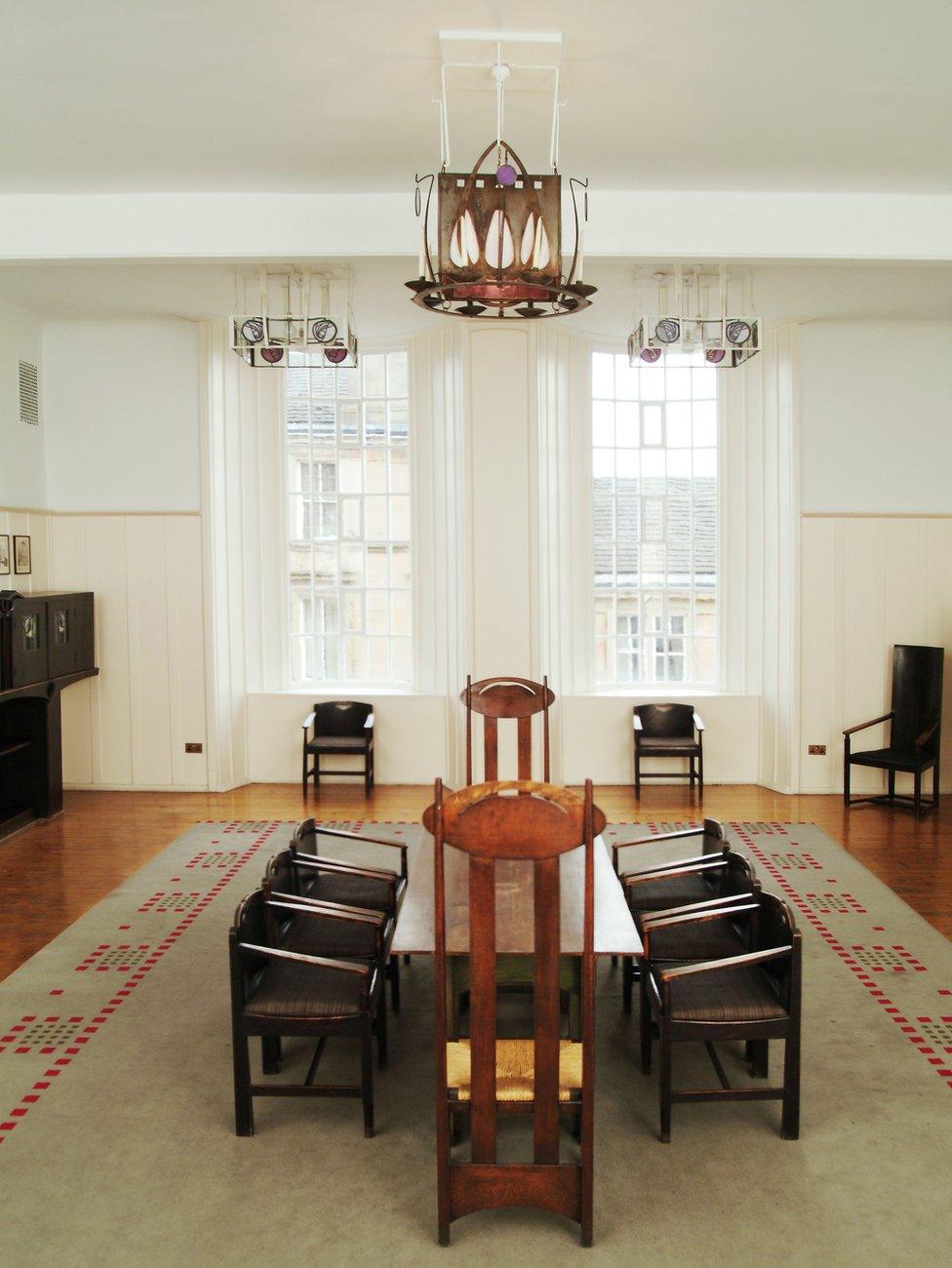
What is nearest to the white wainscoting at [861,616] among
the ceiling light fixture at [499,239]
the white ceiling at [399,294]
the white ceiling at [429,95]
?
the white ceiling at [399,294]

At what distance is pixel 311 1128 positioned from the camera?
3.74 metres

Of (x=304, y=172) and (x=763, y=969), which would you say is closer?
(x=763, y=969)

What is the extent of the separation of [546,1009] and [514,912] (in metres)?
0.80

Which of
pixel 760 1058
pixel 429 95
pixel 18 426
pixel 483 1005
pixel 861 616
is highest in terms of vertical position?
pixel 429 95

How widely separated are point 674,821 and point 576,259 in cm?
488

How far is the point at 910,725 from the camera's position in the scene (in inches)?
316

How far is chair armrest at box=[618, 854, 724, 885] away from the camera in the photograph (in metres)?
4.53

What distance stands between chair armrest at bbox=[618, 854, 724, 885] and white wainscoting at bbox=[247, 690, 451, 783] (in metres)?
4.14

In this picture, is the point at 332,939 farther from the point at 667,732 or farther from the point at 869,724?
the point at 869,724

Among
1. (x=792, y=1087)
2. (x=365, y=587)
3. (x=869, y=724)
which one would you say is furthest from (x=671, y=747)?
(x=792, y=1087)

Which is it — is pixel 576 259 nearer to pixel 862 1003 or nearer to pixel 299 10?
pixel 299 10

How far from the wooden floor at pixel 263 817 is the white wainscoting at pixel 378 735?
0.15m

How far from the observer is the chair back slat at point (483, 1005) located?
2.94 meters

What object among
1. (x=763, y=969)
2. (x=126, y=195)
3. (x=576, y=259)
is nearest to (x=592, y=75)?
(x=576, y=259)
